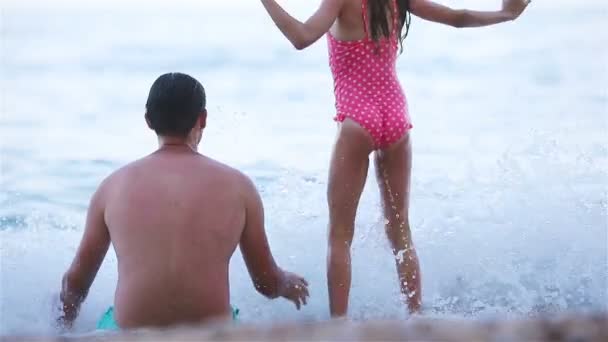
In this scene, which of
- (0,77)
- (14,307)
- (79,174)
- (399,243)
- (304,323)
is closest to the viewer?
(304,323)

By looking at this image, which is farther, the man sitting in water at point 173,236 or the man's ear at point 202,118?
the man's ear at point 202,118

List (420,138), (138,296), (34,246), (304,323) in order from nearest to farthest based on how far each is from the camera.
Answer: (304,323), (138,296), (34,246), (420,138)

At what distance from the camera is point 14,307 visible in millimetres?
4871

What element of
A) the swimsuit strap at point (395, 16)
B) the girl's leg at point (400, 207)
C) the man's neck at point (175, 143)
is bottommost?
the girl's leg at point (400, 207)

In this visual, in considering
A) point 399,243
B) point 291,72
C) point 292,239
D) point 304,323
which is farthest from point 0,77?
point 304,323

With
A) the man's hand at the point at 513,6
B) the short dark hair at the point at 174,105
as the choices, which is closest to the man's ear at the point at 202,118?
the short dark hair at the point at 174,105

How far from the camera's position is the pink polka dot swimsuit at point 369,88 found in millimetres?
3844

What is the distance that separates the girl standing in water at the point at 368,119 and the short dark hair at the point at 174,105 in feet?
2.44

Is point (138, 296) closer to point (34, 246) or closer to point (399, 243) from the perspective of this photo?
point (399, 243)

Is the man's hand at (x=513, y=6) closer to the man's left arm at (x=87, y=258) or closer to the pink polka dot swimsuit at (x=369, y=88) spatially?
the pink polka dot swimsuit at (x=369, y=88)

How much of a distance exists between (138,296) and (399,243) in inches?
52.6

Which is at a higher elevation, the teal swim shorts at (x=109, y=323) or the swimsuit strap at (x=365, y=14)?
the swimsuit strap at (x=365, y=14)

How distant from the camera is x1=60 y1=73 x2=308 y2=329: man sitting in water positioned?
9.67 ft

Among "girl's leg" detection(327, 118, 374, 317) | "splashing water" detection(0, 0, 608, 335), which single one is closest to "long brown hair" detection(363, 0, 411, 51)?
"girl's leg" detection(327, 118, 374, 317)
